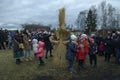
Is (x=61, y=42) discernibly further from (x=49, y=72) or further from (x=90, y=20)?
(x=90, y=20)

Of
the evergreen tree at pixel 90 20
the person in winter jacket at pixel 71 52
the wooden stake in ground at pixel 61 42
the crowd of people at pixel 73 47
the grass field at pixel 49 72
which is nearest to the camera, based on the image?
the grass field at pixel 49 72

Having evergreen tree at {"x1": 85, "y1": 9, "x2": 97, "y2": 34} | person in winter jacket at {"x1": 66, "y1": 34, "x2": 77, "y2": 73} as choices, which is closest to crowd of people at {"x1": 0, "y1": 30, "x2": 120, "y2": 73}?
person in winter jacket at {"x1": 66, "y1": 34, "x2": 77, "y2": 73}

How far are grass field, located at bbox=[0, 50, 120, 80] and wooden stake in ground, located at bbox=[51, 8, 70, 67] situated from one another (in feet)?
1.73

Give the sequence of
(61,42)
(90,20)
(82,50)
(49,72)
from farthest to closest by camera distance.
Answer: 1. (90,20)
2. (61,42)
3. (82,50)
4. (49,72)

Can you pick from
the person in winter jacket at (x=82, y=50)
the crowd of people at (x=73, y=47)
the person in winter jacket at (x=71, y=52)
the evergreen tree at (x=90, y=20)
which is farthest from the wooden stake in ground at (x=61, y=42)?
the evergreen tree at (x=90, y=20)

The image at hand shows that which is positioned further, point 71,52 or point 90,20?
point 90,20

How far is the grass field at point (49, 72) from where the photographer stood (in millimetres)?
17723

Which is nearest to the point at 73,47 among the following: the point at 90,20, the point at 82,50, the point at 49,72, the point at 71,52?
the point at 71,52

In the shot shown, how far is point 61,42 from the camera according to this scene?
21.1 m

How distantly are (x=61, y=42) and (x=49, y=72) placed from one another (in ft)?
9.39

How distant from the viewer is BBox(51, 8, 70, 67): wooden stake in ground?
2075 centimetres

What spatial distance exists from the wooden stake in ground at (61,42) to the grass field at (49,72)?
53cm

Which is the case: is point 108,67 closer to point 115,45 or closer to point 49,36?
point 115,45

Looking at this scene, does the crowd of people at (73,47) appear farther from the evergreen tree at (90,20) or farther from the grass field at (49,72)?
the evergreen tree at (90,20)
